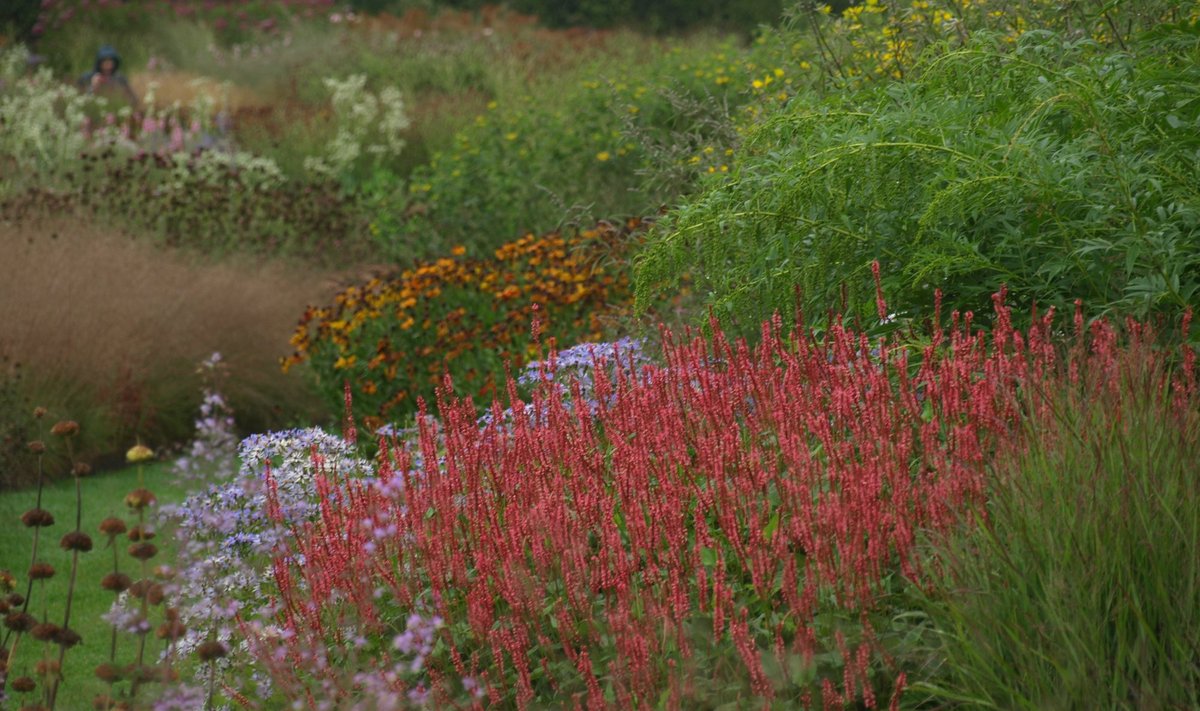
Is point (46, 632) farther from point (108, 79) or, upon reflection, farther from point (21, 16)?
point (21, 16)

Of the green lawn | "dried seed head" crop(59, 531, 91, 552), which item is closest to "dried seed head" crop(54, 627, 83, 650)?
"dried seed head" crop(59, 531, 91, 552)

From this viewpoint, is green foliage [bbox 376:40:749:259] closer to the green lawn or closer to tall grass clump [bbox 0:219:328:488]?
tall grass clump [bbox 0:219:328:488]

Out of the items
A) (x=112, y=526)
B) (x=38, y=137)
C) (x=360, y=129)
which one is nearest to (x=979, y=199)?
(x=112, y=526)

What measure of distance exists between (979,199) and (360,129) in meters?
12.0

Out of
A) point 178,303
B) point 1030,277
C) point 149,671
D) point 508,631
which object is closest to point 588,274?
point 178,303

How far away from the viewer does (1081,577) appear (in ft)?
9.39

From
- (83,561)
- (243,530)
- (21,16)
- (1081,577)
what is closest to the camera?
(1081,577)

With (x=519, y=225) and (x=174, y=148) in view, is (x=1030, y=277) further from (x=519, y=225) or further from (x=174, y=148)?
(x=174, y=148)

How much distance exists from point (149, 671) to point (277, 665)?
1.46 ft

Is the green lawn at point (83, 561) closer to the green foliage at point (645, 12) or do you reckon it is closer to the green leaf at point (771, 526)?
the green leaf at point (771, 526)

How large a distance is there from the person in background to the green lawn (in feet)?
35.1

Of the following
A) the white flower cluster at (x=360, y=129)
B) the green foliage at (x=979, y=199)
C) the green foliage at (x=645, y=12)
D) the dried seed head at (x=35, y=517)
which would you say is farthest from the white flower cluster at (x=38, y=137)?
the green foliage at (x=645, y=12)

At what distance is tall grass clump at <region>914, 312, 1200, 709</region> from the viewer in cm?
275

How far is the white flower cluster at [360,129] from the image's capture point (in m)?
14.6
